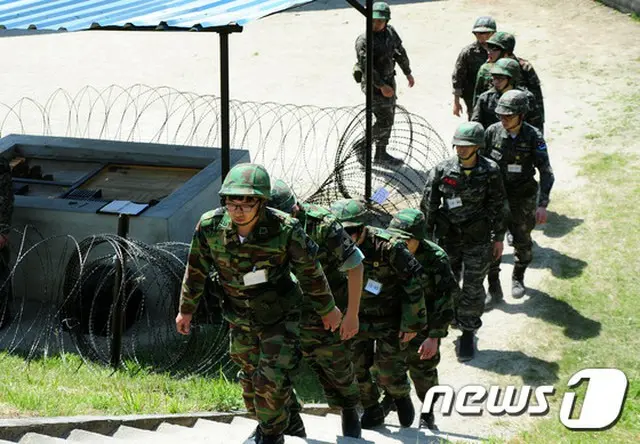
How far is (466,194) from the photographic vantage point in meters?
8.03

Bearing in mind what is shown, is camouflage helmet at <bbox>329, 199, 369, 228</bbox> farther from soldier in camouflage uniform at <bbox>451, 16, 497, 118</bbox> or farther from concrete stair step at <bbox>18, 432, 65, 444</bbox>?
soldier in camouflage uniform at <bbox>451, 16, 497, 118</bbox>

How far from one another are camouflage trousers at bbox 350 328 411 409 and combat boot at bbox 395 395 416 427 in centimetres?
8

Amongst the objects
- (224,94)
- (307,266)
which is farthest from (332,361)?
(224,94)

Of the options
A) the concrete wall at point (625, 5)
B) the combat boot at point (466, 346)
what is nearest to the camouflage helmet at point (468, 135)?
the combat boot at point (466, 346)

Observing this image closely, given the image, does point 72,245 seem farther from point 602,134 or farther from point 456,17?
point 456,17

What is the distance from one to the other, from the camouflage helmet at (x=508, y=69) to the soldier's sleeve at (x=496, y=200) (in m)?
1.76

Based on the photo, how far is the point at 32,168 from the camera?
10.8 meters

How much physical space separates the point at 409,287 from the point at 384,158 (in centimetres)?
629

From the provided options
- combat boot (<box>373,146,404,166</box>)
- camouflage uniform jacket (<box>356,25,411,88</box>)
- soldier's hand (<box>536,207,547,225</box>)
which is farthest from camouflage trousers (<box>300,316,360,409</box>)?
camouflage uniform jacket (<box>356,25,411,88</box>)

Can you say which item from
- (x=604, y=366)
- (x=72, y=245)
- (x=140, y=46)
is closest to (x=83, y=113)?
(x=140, y=46)

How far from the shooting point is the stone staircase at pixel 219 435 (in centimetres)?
592

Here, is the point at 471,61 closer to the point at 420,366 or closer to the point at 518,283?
the point at 518,283

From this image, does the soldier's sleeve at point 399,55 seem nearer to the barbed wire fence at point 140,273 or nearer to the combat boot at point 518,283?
the barbed wire fence at point 140,273

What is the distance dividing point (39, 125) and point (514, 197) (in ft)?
26.0
